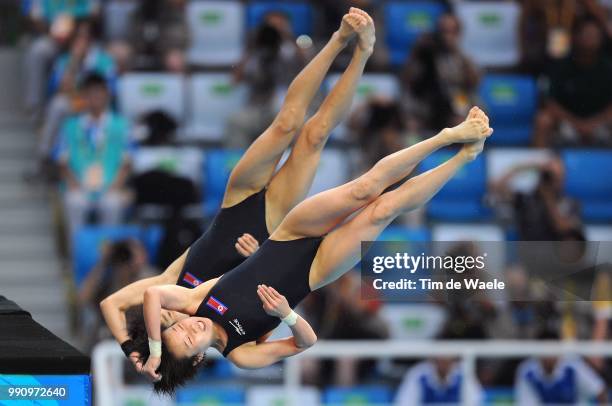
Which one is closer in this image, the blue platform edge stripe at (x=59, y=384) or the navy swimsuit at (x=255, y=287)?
the blue platform edge stripe at (x=59, y=384)

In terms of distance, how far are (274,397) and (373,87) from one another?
306 centimetres

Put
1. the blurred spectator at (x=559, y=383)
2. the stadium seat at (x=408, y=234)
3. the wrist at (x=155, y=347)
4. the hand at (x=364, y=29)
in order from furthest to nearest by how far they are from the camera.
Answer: the stadium seat at (x=408, y=234), the blurred spectator at (x=559, y=383), the hand at (x=364, y=29), the wrist at (x=155, y=347)

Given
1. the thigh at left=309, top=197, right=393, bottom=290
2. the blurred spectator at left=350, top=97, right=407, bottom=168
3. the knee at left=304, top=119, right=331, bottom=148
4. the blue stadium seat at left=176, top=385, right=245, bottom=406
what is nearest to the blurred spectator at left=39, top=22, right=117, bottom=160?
the blurred spectator at left=350, top=97, right=407, bottom=168

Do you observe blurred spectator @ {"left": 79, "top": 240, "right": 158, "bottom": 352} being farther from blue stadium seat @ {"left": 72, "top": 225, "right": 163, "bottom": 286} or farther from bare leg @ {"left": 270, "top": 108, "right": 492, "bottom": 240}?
bare leg @ {"left": 270, "top": 108, "right": 492, "bottom": 240}

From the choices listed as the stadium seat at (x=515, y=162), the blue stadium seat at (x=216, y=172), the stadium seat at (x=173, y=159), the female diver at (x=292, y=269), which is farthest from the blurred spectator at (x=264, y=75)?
the female diver at (x=292, y=269)

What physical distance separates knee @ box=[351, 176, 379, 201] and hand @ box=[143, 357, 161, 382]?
1264 millimetres

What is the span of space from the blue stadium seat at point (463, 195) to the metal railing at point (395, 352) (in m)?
1.55

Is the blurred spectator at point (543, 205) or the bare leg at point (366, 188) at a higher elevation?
the bare leg at point (366, 188)

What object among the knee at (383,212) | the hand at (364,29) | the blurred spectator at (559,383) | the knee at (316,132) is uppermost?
the hand at (364,29)

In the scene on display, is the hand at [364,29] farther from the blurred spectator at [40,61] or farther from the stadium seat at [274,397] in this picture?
the blurred spectator at [40,61]

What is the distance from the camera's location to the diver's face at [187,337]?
26.9 feet

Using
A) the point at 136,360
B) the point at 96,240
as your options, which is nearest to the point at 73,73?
the point at 96,240

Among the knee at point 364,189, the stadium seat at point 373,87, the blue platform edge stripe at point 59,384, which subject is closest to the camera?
the blue platform edge stripe at point 59,384

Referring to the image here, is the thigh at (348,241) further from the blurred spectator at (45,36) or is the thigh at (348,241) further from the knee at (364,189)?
the blurred spectator at (45,36)
